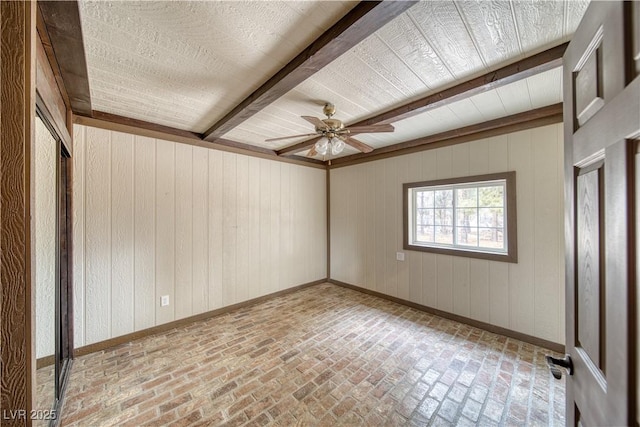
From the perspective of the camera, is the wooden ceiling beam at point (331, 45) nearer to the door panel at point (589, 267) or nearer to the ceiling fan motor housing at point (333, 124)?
the ceiling fan motor housing at point (333, 124)

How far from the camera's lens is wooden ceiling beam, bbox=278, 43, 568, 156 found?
1580 millimetres

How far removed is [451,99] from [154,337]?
13.0 feet

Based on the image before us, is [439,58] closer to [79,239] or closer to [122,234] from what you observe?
[122,234]

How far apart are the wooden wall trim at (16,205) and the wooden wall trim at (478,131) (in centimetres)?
353

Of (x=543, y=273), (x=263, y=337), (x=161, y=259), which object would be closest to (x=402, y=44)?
(x=543, y=273)

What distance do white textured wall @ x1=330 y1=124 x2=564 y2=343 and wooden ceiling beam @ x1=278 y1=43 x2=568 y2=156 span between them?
3.89ft

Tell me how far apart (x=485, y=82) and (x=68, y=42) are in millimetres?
2723

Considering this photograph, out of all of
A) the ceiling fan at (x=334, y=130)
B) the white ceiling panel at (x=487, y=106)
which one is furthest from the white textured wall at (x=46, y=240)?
the white ceiling panel at (x=487, y=106)

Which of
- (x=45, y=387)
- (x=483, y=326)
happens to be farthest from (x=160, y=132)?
(x=483, y=326)

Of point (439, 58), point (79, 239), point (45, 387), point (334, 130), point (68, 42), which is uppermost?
point (439, 58)

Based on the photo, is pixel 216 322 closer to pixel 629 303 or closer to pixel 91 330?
pixel 91 330

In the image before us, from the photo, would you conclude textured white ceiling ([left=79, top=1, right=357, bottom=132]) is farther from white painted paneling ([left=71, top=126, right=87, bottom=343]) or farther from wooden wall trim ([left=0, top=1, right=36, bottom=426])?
wooden wall trim ([left=0, top=1, right=36, bottom=426])

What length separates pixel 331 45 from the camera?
1.38 meters

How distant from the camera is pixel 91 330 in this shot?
96.3 inches
